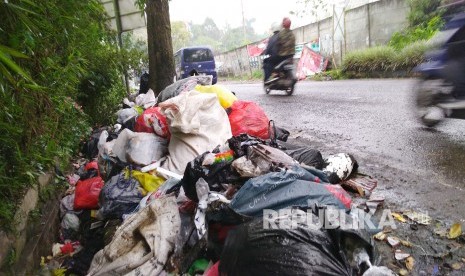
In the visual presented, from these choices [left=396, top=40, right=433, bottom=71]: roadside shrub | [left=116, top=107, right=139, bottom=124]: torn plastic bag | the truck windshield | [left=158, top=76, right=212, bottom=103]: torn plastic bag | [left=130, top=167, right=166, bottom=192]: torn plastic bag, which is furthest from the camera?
the truck windshield

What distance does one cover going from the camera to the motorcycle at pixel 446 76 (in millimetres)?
3027

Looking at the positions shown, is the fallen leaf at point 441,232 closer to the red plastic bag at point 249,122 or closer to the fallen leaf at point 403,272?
the fallen leaf at point 403,272

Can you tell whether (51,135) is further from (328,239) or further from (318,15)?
(318,15)

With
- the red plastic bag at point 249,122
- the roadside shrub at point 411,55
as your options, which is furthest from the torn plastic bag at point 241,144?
the roadside shrub at point 411,55

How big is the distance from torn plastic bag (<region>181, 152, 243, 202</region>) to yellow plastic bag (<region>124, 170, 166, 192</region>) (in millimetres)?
509

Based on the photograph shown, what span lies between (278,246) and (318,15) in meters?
19.0

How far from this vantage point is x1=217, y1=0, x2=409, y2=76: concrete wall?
11.8 meters

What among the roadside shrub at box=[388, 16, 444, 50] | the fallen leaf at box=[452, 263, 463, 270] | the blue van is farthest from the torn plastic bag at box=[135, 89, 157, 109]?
the blue van

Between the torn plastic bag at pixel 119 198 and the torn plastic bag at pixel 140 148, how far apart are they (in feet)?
1.34

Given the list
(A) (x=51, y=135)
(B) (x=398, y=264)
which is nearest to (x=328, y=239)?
(B) (x=398, y=264)

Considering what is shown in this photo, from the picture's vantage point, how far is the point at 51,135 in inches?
100

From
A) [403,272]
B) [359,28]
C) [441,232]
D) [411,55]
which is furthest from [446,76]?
[359,28]

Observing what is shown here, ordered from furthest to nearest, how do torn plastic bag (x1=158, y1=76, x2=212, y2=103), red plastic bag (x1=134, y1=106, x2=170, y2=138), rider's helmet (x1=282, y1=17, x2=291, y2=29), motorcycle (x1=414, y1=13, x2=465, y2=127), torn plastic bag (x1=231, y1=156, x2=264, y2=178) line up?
rider's helmet (x1=282, y1=17, x2=291, y2=29) → torn plastic bag (x1=158, y1=76, x2=212, y2=103) → red plastic bag (x1=134, y1=106, x2=170, y2=138) → motorcycle (x1=414, y1=13, x2=465, y2=127) → torn plastic bag (x1=231, y1=156, x2=264, y2=178)

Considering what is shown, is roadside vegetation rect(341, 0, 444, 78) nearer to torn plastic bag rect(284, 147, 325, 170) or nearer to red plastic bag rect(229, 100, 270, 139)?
red plastic bag rect(229, 100, 270, 139)
